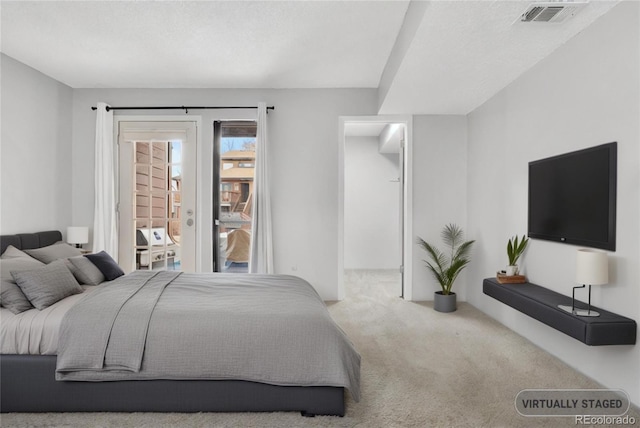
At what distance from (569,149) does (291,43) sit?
2474 mm

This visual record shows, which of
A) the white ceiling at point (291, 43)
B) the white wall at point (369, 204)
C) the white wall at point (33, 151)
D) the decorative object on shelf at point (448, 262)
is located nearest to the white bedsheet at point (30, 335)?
the white wall at point (33, 151)

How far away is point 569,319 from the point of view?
222cm

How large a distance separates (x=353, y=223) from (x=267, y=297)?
14.9ft

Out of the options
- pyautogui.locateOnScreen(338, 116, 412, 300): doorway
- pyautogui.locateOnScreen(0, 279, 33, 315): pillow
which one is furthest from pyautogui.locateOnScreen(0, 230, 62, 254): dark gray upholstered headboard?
pyautogui.locateOnScreen(338, 116, 412, 300): doorway

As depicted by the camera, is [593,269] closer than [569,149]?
Yes

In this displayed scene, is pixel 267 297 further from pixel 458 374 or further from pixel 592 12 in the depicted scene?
pixel 592 12

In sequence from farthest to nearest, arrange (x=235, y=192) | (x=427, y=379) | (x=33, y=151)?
1. (x=235, y=192)
2. (x=33, y=151)
3. (x=427, y=379)

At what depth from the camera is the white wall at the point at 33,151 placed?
359 cm

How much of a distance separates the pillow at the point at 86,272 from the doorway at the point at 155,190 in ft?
5.22

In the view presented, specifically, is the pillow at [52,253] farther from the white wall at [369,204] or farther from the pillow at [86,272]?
the white wall at [369,204]

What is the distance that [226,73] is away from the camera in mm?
4129

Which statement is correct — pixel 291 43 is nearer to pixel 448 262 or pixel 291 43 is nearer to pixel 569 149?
pixel 569 149

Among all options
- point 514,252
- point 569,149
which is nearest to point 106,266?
point 514,252

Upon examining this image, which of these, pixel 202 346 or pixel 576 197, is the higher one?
pixel 576 197
